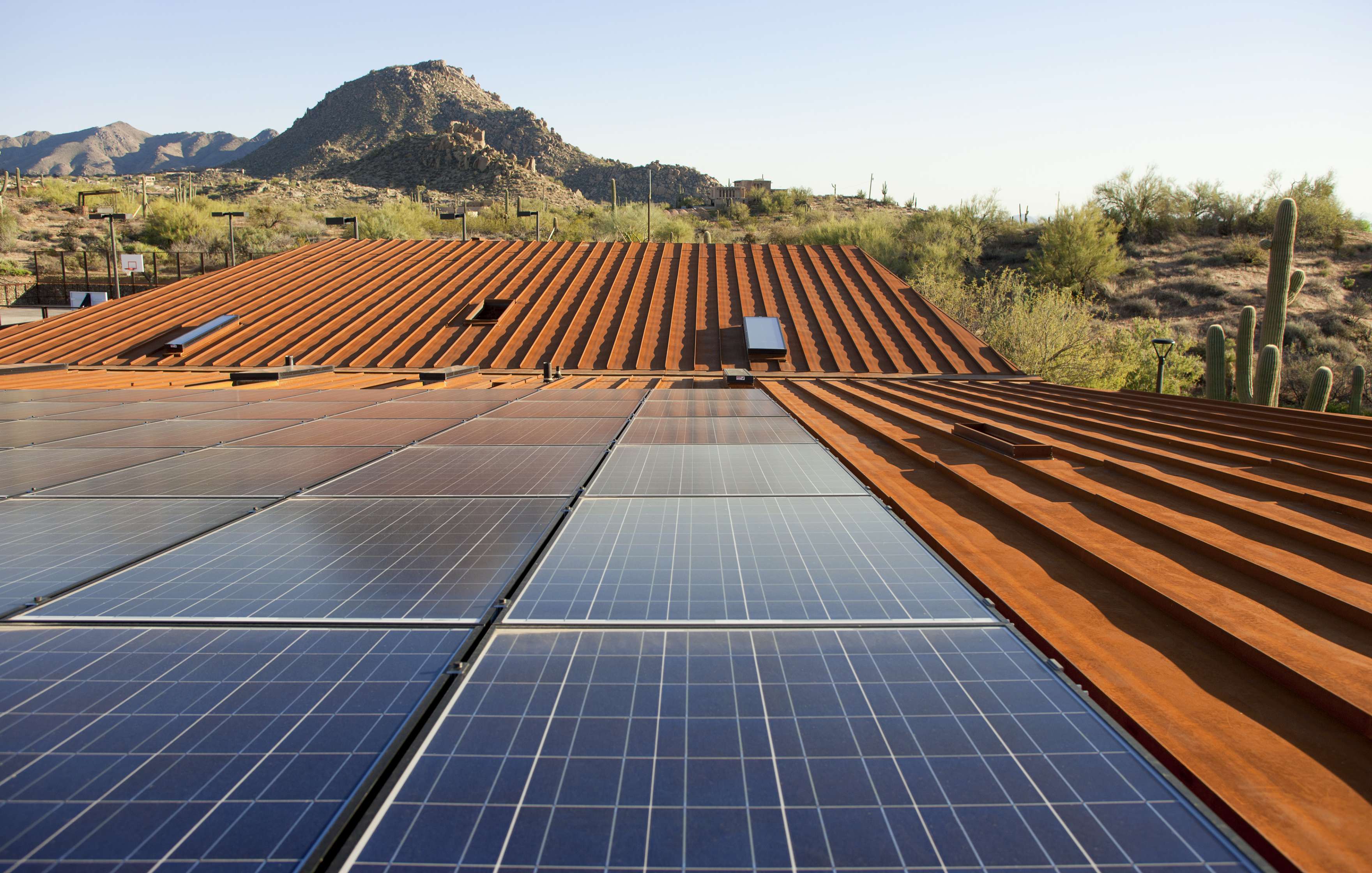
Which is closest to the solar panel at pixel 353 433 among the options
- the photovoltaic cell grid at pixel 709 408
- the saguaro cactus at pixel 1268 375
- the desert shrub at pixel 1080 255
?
the photovoltaic cell grid at pixel 709 408

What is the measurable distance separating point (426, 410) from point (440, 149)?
92.2 metres

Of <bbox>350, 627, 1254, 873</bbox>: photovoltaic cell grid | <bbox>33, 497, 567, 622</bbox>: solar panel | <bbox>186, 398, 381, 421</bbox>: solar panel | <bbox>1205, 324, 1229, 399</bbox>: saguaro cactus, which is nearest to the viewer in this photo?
<bbox>350, 627, 1254, 873</bbox>: photovoltaic cell grid

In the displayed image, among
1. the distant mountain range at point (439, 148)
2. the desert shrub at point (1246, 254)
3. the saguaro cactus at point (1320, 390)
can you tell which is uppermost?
the distant mountain range at point (439, 148)

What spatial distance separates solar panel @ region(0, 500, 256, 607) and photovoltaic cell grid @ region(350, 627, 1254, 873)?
2.16 m

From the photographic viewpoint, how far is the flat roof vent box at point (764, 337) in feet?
52.2

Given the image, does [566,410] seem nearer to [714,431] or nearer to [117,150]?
[714,431]

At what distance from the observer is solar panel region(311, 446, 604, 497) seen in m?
4.30

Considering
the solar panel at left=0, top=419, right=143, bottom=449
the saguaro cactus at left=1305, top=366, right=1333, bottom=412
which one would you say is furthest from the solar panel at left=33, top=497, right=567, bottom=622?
the saguaro cactus at left=1305, top=366, right=1333, bottom=412

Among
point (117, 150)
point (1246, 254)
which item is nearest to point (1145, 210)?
point (1246, 254)

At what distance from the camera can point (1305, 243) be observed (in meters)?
46.9

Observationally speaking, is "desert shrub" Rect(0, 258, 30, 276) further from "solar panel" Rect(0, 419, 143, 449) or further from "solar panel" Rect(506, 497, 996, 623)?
"solar panel" Rect(506, 497, 996, 623)

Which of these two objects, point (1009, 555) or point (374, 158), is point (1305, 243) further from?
point (374, 158)

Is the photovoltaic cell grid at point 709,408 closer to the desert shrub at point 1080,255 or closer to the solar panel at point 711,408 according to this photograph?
the solar panel at point 711,408

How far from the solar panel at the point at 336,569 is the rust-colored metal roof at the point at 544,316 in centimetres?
1214
